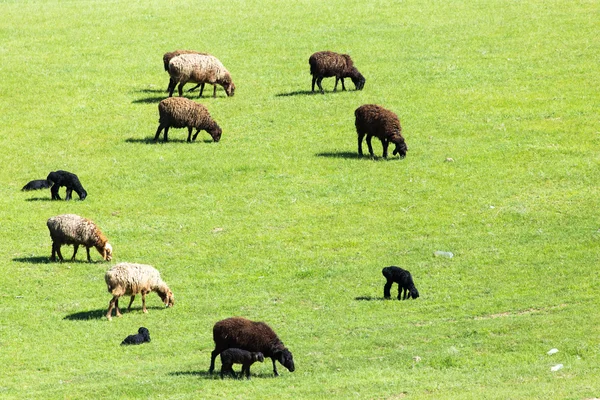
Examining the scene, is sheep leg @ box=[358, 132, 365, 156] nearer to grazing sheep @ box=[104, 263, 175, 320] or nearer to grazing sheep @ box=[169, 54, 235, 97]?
grazing sheep @ box=[169, 54, 235, 97]

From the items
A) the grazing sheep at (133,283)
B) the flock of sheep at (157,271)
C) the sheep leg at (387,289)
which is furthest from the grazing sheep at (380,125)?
the grazing sheep at (133,283)

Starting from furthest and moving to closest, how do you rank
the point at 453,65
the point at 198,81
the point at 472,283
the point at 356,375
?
the point at 453,65
the point at 198,81
the point at 472,283
the point at 356,375

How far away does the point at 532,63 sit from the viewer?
51.6 metres

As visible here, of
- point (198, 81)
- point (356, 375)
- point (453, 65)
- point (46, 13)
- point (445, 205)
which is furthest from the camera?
point (46, 13)

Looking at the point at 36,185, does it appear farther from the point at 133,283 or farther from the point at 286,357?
the point at 286,357

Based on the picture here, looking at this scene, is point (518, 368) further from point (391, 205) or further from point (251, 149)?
point (251, 149)

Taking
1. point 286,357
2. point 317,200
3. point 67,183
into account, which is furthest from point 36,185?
point 286,357

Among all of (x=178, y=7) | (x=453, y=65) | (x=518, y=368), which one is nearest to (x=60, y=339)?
(x=518, y=368)

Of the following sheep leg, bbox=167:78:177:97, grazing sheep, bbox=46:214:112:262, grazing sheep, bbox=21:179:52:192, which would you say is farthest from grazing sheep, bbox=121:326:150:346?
sheep leg, bbox=167:78:177:97

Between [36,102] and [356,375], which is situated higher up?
[36,102]

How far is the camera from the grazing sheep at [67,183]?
3706 centimetres

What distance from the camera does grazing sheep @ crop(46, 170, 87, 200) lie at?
37.1 m

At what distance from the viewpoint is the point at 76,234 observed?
3166 centimetres

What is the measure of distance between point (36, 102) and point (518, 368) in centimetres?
3041
